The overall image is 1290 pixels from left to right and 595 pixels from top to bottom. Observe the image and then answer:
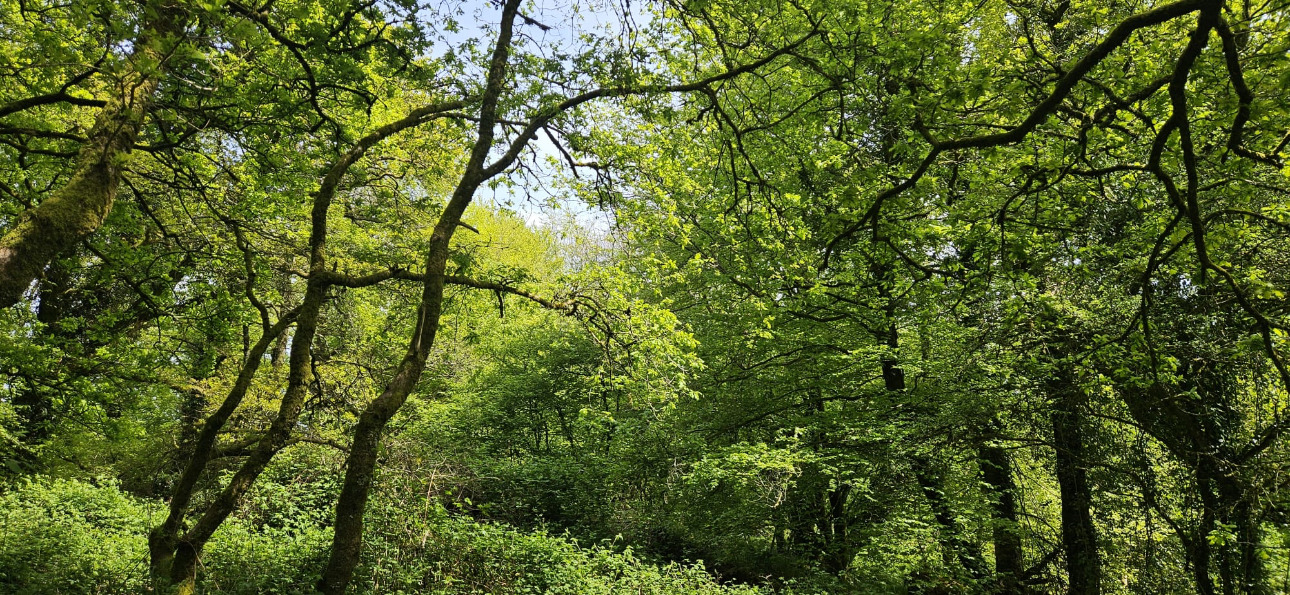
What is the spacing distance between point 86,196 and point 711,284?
26.9ft

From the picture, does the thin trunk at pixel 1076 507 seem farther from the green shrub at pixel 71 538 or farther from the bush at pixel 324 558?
the green shrub at pixel 71 538

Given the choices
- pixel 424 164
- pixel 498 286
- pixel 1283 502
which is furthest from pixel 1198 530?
pixel 424 164

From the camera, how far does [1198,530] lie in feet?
19.9

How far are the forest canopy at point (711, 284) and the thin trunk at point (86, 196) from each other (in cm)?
3

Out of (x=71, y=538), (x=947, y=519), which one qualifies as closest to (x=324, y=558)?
(x=71, y=538)

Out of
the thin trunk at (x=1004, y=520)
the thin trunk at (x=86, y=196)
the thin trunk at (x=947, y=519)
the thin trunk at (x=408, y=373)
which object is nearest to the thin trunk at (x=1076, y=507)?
the thin trunk at (x=1004, y=520)

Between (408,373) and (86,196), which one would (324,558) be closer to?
(408,373)

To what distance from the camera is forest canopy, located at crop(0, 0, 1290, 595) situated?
4.71 meters

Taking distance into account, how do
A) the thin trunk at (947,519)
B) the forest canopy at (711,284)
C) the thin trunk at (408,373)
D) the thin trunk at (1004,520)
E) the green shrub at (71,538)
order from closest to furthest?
the forest canopy at (711,284) → the thin trunk at (408,373) → the green shrub at (71,538) → the thin trunk at (947,519) → the thin trunk at (1004,520)

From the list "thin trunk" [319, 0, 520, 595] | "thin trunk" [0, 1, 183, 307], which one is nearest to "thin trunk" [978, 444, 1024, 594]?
"thin trunk" [319, 0, 520, 595]

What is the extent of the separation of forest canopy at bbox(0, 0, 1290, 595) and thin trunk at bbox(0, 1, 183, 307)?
3 centimetres

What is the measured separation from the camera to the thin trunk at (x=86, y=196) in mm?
3777

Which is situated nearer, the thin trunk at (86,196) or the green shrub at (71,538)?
the thin trunk at (86,196)

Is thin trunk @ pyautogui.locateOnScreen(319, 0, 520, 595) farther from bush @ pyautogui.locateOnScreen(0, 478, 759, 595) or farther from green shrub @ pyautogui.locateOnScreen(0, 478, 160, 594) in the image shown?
green shrub @ pyautogui.locateOnScreen(0, 478, 160, 594)
